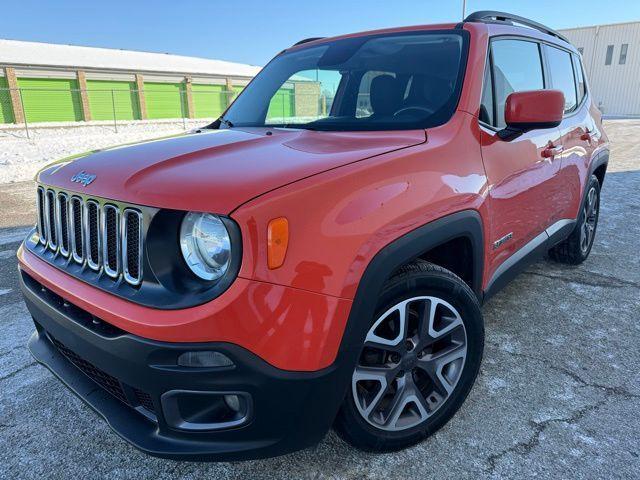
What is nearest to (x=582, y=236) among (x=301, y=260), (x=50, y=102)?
(x=301, y=260)

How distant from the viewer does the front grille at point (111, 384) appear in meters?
1.71

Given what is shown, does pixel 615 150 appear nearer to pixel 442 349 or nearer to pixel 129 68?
pixel 442 349

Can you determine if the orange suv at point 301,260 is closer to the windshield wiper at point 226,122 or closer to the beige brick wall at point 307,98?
the beige brick wall at point 307,98

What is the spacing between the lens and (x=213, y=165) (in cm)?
183

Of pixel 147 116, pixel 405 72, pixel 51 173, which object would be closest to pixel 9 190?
pixel 51 173

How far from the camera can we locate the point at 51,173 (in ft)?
7.20

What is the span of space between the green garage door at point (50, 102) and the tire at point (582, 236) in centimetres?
2957

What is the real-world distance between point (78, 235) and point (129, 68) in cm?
3477

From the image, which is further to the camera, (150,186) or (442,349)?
(442,349)

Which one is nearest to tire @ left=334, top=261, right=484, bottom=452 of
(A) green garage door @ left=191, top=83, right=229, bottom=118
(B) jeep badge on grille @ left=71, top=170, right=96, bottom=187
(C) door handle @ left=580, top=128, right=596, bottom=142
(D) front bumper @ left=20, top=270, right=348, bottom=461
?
(D) front bumper @ left=20, top=270, right=348, bottom=461

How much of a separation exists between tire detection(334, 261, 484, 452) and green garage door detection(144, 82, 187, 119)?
3402 cm

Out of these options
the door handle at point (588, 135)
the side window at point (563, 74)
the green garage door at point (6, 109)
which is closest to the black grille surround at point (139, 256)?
the side window at point (563, 74)

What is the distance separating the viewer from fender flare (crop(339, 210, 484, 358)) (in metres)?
1.68

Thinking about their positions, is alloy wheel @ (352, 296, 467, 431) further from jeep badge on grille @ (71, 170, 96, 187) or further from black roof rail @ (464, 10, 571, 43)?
black roof rail @ (464, 10, 571, 43)
